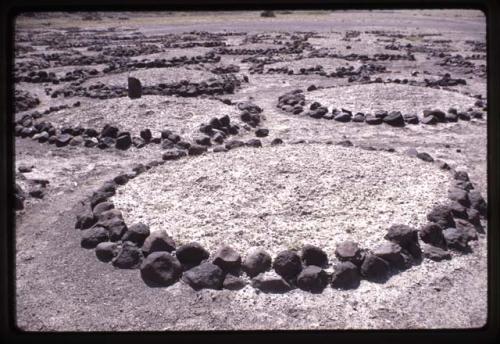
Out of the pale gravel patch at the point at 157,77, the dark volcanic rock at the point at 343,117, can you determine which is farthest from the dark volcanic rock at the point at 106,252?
the pale gravel patch at the point at 157,77

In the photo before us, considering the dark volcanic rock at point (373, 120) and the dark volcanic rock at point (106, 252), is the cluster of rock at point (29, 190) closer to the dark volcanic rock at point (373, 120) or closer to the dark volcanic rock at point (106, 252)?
the dark volcanic rock at point (106, 252)

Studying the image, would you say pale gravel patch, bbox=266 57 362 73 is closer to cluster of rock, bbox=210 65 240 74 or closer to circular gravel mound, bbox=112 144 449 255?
cluster of rock, bbox=210 65 240 74

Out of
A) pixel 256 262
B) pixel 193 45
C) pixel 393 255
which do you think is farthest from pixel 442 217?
pixel 193 45

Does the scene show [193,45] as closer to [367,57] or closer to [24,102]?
[367,57]

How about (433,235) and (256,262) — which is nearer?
(256,262)

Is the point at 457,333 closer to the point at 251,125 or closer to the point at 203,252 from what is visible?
the point at 203,252
